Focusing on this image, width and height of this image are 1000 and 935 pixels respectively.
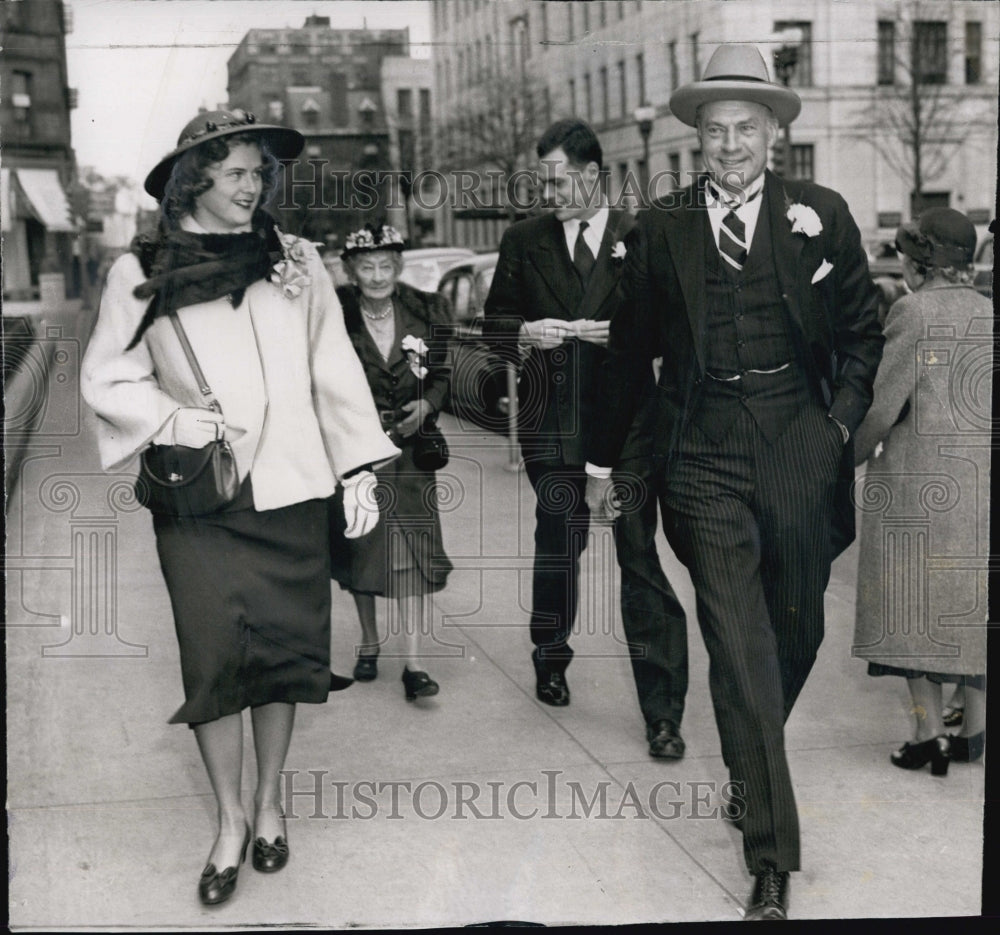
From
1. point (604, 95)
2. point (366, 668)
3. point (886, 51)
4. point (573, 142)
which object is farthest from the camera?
point (366, 668)

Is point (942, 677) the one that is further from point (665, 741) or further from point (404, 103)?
point (404, 103)

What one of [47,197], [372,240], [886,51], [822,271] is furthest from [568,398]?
[47,197]

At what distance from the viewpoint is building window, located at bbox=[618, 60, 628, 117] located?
4.32 metres

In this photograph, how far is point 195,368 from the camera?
3840 millimetres

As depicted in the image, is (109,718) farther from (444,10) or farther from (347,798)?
(444,10)

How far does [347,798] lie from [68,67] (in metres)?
2.00

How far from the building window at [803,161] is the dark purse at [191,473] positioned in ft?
5.42

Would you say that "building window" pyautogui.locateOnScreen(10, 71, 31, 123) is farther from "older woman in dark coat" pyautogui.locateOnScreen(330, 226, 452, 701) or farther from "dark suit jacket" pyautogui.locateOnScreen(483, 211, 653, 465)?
"dark suit jacket" pyautogui.locateOnScreen(483, 211, 653, 465)

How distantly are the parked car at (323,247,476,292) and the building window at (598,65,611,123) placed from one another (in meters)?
0.60

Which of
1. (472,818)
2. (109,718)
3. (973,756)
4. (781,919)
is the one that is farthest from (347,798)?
(973,756)

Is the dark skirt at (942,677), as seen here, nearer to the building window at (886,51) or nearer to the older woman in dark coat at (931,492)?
the older woman in dark coat at (931,492)

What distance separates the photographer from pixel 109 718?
4.70m

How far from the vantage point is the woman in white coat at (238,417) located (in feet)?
12.5

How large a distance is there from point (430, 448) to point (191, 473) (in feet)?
4.45
